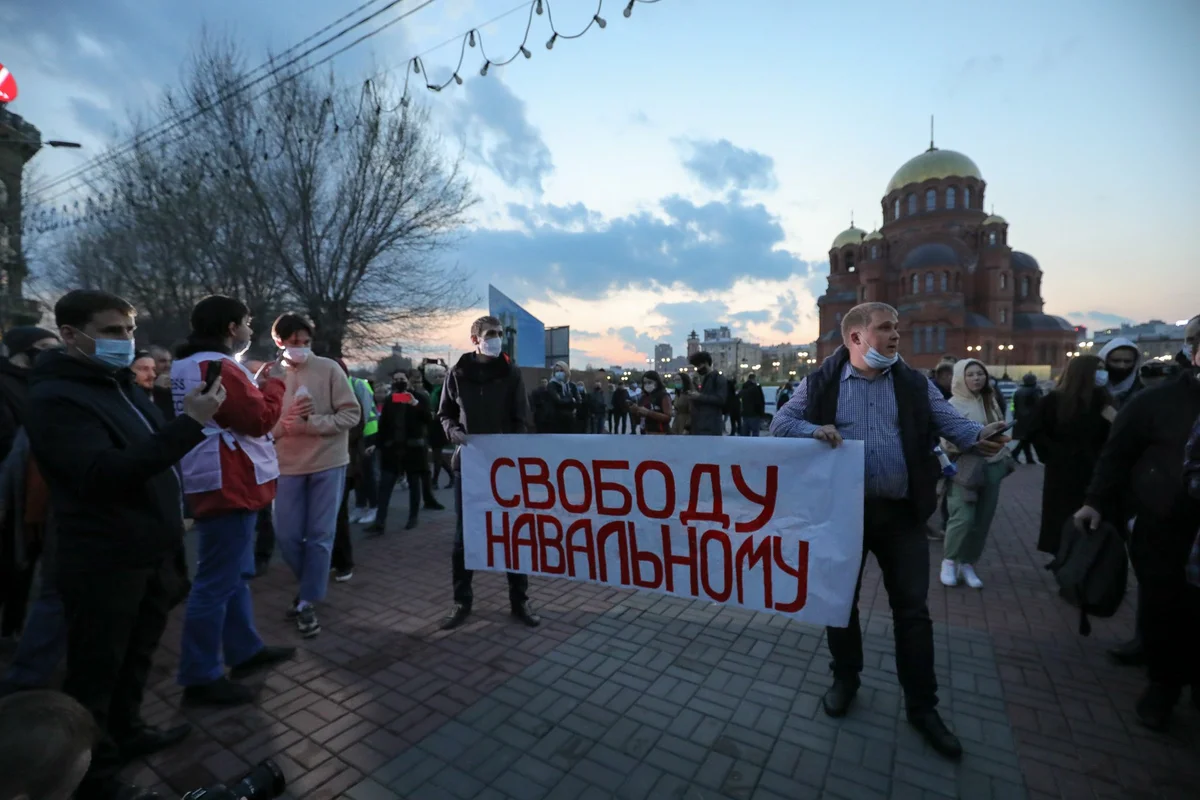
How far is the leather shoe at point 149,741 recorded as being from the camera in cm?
254

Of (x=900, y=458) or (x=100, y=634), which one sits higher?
(x=900, y=458)

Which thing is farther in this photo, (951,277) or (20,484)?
(951,277)

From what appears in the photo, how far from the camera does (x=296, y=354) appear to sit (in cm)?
405

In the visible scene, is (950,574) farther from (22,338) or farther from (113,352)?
(22,338)

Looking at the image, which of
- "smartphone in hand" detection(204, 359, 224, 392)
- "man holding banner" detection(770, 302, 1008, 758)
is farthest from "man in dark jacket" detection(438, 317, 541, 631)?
"man holding banner" detection(770, 302, 1008, 758)

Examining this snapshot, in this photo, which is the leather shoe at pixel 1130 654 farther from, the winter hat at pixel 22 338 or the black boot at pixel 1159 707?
the winter hat at pixel 22 338

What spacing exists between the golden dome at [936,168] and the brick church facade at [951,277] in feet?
0.34

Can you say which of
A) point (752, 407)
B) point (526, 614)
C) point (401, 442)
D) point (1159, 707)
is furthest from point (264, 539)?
point (752, 407)

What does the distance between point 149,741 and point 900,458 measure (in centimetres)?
367

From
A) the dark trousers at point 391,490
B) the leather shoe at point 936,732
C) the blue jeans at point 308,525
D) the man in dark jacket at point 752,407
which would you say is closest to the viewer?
the leather shoe at point 936,732

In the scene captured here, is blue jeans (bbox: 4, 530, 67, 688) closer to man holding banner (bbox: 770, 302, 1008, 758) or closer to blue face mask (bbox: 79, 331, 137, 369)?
blue face mask (bbox: 79, 331, 137, 369)

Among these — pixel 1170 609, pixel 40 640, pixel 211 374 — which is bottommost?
pixel 40 640

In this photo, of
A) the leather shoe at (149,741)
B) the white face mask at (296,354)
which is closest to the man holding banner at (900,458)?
the leather shoe at (149,741)

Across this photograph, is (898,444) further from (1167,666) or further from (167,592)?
(167,592)
